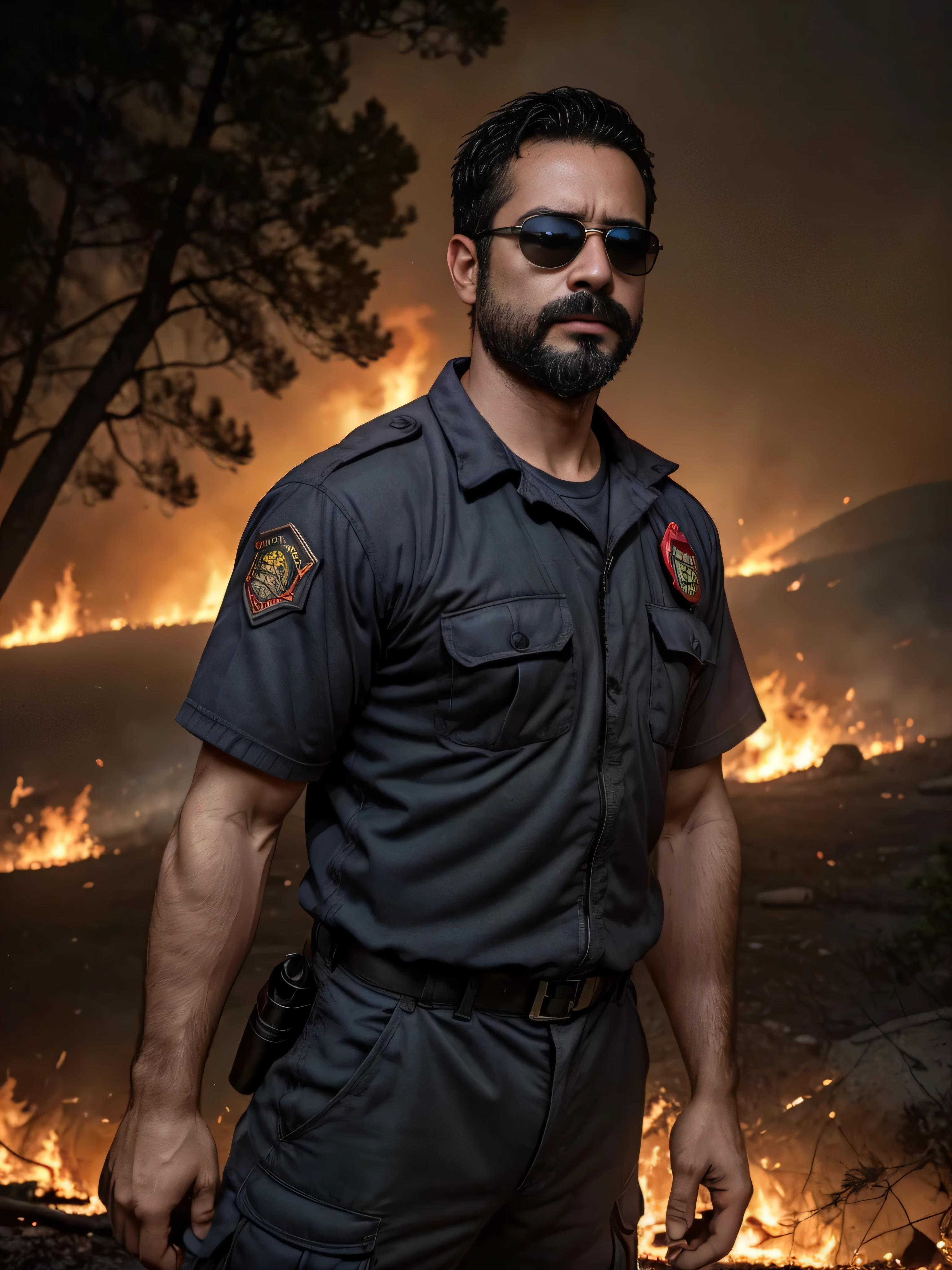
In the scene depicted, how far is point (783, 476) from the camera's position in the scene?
3.01 meters

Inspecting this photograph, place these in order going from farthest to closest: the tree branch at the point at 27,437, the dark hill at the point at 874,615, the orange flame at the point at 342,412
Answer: the dark hill at the point at 874,615 < the orange flame at the point at 342,412 < the tree branch at the point at 27,437

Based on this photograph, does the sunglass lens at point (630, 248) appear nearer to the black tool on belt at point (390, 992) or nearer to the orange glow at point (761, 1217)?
the black tool on belt at point (390, 992)

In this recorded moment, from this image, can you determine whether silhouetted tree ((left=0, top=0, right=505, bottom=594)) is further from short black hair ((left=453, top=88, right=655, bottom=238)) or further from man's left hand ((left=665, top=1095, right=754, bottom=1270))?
man's left hand ((left=665, top=1095, right=754, bottom=1270))

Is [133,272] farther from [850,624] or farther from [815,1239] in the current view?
[815,1239]

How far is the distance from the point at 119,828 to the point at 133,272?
1.41m

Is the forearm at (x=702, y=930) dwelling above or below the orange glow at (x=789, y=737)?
below

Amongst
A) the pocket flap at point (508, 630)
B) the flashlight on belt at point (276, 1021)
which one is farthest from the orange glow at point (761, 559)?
the flashlight on belt at point (276, 1021)

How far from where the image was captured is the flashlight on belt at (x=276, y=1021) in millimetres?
1169

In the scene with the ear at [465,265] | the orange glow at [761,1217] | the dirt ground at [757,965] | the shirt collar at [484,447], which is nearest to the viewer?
the shirt collar at [484,447]

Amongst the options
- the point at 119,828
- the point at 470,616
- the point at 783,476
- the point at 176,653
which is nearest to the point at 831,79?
the point at 783,476

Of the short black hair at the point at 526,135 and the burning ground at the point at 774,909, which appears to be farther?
the burning ground at the point at 774,909

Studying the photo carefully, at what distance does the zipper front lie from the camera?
1.14 meters

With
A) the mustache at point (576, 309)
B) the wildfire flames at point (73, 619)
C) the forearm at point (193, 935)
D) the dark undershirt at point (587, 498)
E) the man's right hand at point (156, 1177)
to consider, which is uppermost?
the wildfire flames at point (73, 619)

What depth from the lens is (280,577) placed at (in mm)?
1057
